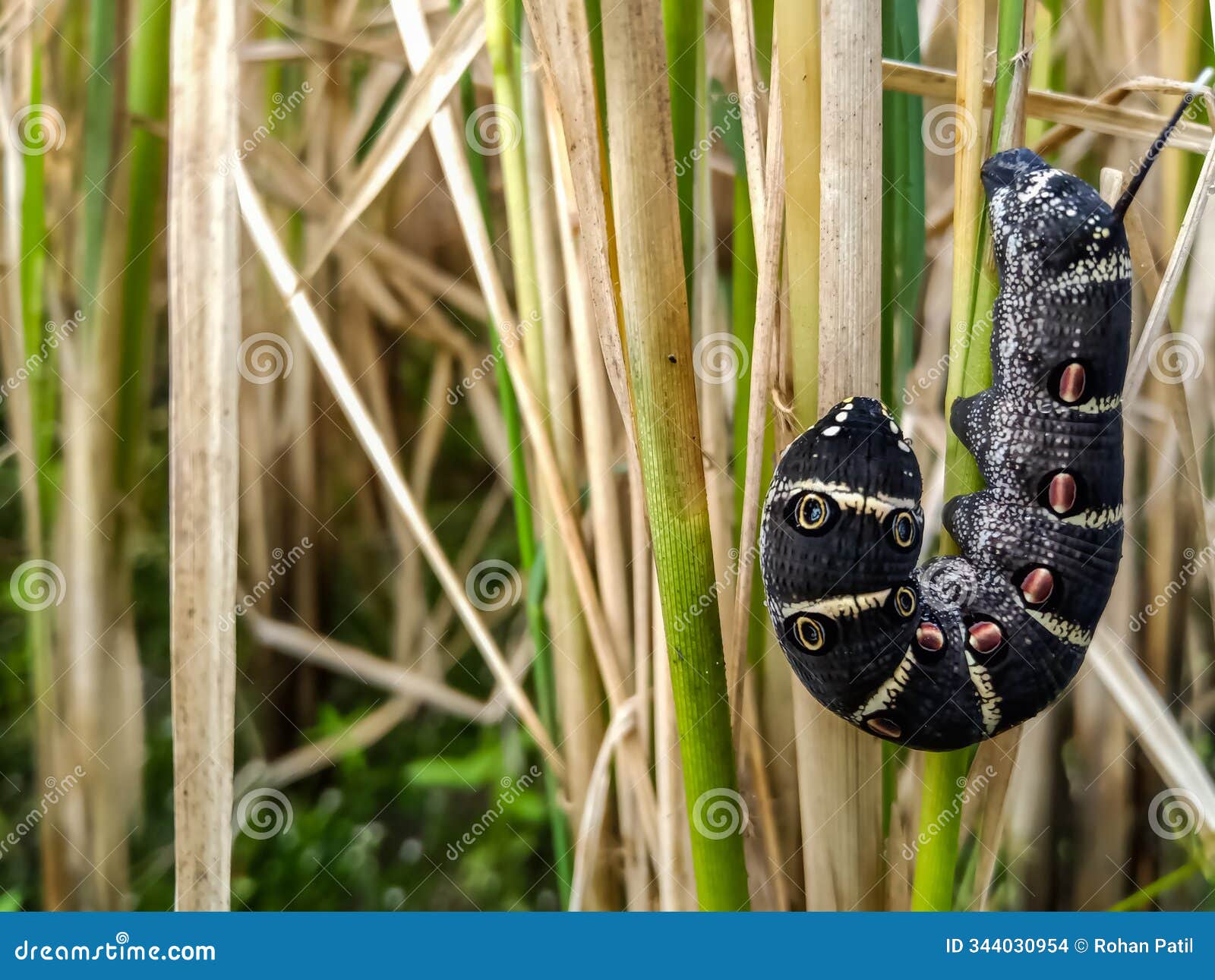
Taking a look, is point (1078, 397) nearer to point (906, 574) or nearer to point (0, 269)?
point (906, 574)

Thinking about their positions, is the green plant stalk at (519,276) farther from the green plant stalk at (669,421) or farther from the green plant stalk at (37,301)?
the green plant stalk at (37,301)

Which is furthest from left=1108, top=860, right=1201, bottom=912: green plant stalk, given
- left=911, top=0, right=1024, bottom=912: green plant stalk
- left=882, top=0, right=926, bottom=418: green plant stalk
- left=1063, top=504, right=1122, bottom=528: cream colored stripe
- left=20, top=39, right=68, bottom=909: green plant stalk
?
left=20, top=39, right=68, bottom=909: green plant stalk

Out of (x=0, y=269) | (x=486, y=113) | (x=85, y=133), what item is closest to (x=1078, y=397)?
(x=486, y=113)

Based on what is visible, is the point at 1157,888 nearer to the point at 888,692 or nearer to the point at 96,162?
the point at 888,692

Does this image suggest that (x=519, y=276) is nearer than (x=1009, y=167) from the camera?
No

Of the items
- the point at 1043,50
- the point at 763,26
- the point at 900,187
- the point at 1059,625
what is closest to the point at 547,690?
the point at 1059,625

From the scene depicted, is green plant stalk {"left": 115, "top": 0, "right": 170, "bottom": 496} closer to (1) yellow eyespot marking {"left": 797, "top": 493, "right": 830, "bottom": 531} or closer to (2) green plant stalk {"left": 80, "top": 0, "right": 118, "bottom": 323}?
(2) green plant stalk {"left": 80, "top": 0, "right": 118, "bottom": 323}
